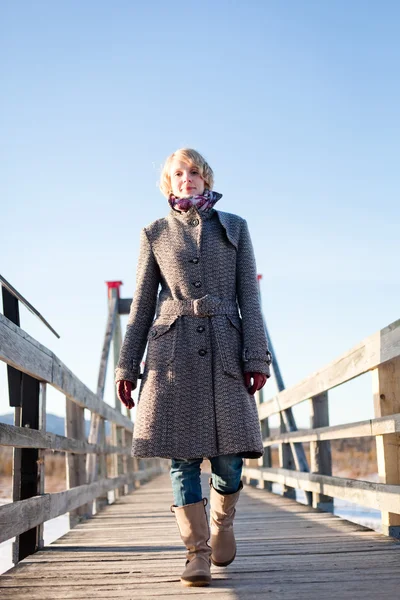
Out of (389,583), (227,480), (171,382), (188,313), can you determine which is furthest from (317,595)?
(188,313)

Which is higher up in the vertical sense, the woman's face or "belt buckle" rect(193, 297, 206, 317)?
the woman's face

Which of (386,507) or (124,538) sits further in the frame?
(124,538)

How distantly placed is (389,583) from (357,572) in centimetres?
20

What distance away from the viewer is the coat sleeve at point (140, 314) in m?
2.76

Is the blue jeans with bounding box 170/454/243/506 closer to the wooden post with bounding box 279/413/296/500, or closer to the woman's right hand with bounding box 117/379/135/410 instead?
the woman's right hand with bounding box 117/379/135/410

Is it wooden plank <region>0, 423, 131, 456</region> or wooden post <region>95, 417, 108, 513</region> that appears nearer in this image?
wooden plank <region>0, 423, 131, 456</region>

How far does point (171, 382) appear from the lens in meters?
2.61

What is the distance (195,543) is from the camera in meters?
2.55

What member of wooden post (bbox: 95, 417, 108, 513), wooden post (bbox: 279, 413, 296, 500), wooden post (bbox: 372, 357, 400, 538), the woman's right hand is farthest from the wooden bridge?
wooden post (bbox: 279, 413, 296, 500)

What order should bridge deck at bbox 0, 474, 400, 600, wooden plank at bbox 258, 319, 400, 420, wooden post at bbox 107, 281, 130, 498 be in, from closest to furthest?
bridge deck at bbox 0, 474, 400, 600, wooden plank at bbox 258, 319, 400, 420, wooden post at bbox 107, 281, 130, 498

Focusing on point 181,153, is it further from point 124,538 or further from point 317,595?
point 124,538

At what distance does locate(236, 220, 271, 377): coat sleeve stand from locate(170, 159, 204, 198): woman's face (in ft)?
0.70

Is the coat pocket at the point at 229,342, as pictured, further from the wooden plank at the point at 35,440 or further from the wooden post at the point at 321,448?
the wooden post at the point at 321,448

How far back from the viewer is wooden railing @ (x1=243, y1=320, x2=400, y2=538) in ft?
9.91
